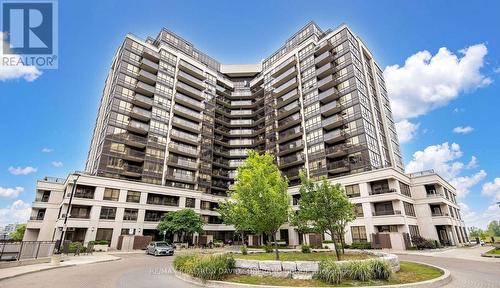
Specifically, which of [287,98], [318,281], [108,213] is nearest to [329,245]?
[318,281]

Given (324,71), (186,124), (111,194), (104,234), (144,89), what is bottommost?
(104,234)

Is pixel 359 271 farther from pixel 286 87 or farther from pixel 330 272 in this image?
pixel 286 87

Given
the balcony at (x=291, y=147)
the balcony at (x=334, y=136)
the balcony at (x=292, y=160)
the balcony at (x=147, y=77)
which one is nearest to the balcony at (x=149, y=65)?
the balcony at (x=147, y=77)

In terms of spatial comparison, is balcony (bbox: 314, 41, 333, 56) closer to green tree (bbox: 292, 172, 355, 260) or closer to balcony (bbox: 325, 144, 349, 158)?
balcony (bbox: 325, 144, 349, 158)

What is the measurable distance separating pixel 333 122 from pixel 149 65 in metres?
43.4

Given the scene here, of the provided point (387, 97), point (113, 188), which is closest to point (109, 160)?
point (113, 188)

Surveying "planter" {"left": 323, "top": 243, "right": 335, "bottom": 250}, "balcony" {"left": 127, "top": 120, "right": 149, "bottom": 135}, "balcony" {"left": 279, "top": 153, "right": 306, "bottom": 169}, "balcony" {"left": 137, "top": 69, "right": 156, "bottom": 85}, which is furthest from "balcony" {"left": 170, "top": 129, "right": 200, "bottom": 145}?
"planter" {"left": 323, "top": 243, "right": 335, "bottom": 250}

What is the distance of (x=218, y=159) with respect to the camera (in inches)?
2840

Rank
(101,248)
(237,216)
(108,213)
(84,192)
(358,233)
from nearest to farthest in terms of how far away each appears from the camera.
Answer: (237,216) → (101,248) → (358,233) → (84,192) → (108,213)

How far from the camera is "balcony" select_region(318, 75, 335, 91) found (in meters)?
57.2

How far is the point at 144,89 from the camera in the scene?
194 ft

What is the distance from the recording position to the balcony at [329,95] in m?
55.4

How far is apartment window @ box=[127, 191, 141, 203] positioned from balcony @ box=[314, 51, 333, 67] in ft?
157

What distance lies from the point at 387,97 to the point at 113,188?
66844 mm
